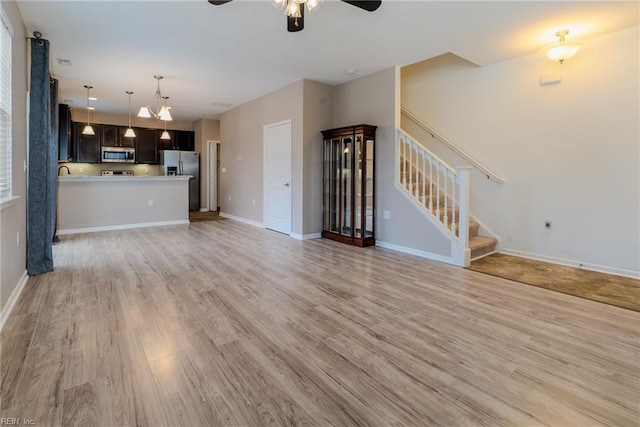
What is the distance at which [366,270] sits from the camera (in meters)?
3.64

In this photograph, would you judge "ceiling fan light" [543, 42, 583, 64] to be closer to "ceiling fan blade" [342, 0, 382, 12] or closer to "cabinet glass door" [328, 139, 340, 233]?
"ceiling fan blade" [342, 0, 382, 12]

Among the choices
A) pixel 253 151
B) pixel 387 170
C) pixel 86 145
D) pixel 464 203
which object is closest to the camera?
pixel 464 203

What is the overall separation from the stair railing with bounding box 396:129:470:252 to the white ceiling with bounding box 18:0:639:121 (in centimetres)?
121

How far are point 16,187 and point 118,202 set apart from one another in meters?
3.47

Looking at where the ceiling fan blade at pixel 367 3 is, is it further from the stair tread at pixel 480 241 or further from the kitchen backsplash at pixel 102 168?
the kitchen backsplash at pixel 102 168

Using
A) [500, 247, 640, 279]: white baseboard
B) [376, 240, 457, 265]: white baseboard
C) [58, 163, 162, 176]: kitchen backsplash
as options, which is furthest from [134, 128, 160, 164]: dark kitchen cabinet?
[500, 247, 640, 279]: white baseboard

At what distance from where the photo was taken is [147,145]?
29.4ft

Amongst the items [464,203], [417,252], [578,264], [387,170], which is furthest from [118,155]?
[578,264]

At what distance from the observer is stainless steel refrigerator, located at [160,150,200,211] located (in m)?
8.78

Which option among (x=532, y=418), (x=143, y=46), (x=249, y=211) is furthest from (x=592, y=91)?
(x=249, y=211)

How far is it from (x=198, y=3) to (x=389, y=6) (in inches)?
68.8

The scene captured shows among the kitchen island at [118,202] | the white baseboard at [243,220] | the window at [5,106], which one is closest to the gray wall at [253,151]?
the white baseboard at [243,220]

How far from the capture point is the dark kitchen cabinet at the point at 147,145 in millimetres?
8828

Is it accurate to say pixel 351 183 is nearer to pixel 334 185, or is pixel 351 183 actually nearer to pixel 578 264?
pixel 334 185
